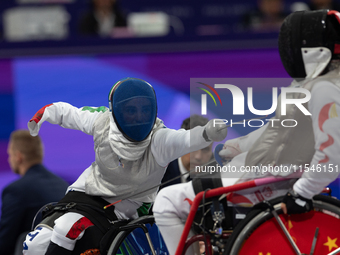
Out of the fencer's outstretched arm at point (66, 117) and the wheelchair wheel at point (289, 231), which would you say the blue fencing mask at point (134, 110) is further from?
the wheelchair wheel at point (289, 231)

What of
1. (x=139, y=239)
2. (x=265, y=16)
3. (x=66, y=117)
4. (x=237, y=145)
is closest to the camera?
(x=237, y=145)

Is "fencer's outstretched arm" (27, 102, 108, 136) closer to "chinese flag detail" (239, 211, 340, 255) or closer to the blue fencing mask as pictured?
the blue fencing mask

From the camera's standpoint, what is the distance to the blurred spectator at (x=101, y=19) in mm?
6641

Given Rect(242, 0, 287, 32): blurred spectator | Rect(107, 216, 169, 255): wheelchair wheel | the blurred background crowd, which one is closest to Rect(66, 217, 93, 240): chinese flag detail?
Rect(107, 216, 169, 255): wheelchair wheel

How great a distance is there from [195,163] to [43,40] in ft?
10.9

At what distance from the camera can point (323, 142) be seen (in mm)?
1926

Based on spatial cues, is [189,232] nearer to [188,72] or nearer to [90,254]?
[90,254]

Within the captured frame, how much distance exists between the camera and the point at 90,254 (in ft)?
8.13

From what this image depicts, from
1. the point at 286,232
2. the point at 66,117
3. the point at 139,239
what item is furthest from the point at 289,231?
the point at 66,117

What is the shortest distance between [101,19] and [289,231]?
5199mm

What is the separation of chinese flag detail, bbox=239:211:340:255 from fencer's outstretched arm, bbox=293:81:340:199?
15 cm

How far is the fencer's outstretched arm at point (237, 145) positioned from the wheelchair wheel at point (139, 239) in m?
0.54

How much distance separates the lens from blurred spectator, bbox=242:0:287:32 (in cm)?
637

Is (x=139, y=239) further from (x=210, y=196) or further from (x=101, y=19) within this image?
(x=101, y=19)
